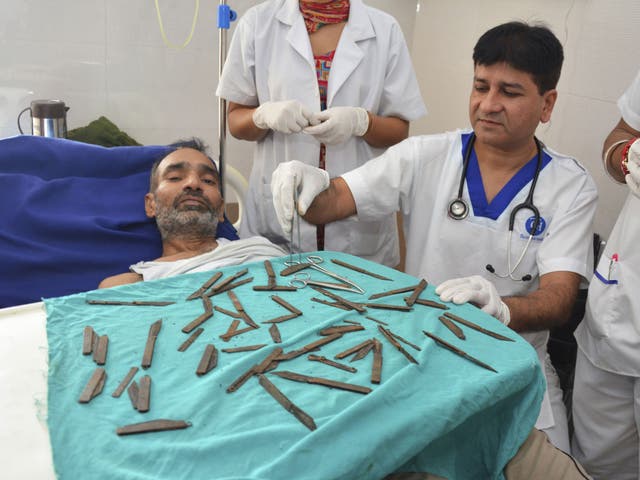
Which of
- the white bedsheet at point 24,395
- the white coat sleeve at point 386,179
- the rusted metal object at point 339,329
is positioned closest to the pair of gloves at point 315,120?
the white coat sleeve at point 386,179

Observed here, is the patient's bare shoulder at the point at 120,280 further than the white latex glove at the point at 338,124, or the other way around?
the white latex glove at the point at 338,124

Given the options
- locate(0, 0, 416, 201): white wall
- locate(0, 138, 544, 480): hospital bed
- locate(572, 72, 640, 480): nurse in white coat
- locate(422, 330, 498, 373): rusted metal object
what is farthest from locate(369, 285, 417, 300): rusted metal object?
locate(0, 0, 416, 201): white wall

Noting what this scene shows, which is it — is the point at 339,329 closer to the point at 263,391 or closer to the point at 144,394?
the point at 263,391

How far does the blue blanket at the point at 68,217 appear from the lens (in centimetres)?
198

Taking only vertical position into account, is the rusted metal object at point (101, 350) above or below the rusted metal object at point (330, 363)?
above

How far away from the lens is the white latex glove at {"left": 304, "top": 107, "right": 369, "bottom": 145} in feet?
6.71

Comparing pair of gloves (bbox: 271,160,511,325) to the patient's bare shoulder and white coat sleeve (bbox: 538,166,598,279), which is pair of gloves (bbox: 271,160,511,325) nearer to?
white coat sleeve (bbox: 538,166,598,279)

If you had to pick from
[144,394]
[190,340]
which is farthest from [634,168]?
[144,394]

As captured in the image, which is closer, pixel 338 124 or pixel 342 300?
pixel 342 300

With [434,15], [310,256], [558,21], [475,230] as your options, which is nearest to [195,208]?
[310,256]

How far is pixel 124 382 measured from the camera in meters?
1.09

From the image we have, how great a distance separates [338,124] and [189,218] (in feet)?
2.15

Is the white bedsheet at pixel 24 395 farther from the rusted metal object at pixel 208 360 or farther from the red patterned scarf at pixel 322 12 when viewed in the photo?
the red patterned scarf at pixel 322 12

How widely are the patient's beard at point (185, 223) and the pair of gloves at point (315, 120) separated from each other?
0.42 metres
